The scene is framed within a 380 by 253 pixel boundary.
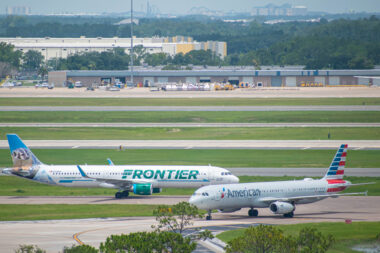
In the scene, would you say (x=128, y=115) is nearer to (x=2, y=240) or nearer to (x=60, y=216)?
(x=60, y=216)

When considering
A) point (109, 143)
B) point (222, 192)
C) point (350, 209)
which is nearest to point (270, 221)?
point (222, 192)

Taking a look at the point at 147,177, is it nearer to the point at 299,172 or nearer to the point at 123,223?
the point at 123,223

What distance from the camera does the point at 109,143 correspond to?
10575 centimetres

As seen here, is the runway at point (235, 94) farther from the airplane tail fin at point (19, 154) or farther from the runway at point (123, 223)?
the runway at point (123, 223)

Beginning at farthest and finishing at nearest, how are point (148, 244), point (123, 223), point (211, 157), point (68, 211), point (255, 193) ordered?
1. point (211, 157)
2. point (68, 211)
3. point (255, 193)
4. point (123, 223)
5. point (148, 244)

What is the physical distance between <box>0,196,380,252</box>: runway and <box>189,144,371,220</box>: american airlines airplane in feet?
3.59

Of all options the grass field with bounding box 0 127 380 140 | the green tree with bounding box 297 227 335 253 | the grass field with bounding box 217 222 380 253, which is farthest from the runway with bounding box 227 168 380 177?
the green tree with bounding box 297 227 335 253

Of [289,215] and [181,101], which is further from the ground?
[289,215]

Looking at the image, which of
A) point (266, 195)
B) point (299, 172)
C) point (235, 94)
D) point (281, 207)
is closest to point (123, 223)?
point (266, 195)

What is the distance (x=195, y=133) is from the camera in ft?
384

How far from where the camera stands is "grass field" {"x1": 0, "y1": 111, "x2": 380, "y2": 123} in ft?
434

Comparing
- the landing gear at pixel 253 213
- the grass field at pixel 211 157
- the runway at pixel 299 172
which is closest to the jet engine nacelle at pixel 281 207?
the landing gear at pixel 253 213

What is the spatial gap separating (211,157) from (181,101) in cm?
7838

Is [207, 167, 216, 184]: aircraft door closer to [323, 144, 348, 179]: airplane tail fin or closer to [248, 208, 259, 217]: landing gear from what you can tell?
[248, 208, 259, 217]: landing gear
